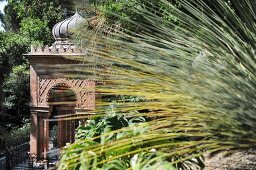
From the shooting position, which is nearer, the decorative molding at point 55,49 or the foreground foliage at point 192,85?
the foreground foliage at point 192,85

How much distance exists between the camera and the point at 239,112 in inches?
55.6

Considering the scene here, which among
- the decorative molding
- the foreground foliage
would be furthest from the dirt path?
the decorative molding

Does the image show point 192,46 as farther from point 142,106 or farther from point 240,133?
point 240,133

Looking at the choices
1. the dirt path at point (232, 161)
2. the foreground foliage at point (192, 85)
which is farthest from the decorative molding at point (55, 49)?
the foreground foliage at point (192, 85)

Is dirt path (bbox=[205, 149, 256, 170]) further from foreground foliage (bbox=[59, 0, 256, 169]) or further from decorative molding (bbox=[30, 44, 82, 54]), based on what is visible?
decorative molding (bbox=[30, 44, 82, 54])

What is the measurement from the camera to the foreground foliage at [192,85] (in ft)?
4.75

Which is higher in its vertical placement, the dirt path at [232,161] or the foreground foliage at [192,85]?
the foreground foliage at [192,85]

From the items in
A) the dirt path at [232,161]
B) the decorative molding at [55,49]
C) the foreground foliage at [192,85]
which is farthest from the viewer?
the decorative molding at [55,49]

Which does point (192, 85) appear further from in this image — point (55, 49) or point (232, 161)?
point (55, 49)

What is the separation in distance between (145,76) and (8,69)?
18.1 metres

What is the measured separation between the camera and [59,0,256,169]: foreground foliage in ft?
4.75

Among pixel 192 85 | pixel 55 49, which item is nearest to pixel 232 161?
pixel 192 85

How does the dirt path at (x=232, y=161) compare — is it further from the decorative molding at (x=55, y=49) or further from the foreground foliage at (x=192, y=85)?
the decorative molding at (x=55, y=49)

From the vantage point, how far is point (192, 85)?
5.09 feet
